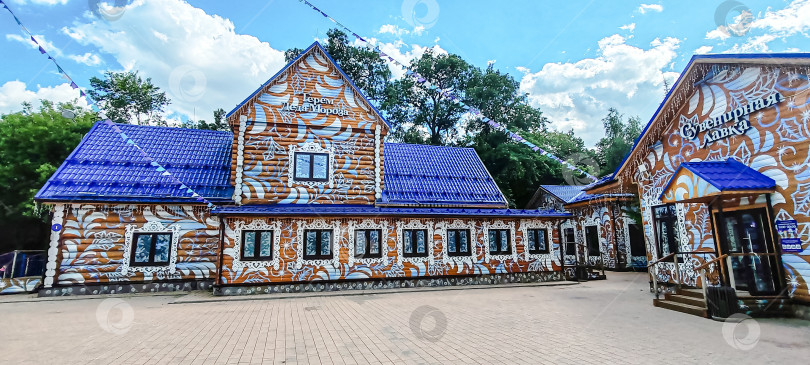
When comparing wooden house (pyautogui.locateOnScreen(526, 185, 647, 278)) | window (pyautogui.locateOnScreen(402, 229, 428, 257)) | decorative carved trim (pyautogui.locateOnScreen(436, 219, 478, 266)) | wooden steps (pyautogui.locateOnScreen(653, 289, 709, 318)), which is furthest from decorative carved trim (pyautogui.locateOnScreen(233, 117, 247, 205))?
wooden house (pyautogui.locateOnScreen(526, 185, 647, 278))

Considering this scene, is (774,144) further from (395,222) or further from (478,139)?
(478,139)

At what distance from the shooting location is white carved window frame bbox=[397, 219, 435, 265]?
1360 cm

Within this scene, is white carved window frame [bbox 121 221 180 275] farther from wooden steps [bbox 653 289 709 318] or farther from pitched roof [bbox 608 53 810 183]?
pitched roof [bbox 608 53 810 183]

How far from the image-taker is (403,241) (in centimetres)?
1374

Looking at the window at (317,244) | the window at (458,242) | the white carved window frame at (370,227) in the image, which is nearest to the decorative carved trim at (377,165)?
the white carved window frame at (370,227)

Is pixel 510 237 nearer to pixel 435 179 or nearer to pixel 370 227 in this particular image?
pixel 435 179

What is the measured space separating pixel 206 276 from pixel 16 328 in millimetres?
5949

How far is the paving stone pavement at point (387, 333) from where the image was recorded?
520 centimetres

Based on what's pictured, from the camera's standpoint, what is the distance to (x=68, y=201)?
484 inches

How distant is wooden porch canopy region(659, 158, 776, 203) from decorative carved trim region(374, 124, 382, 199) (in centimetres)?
970

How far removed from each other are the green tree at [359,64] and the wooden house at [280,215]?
14.9 m

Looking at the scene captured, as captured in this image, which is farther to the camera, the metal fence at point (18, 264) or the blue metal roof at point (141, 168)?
the metal fence at point (18, 264)

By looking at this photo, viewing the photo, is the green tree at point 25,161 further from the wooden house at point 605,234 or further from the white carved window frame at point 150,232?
the wooden house at point 605,234

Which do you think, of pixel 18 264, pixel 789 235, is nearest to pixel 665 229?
pixel 789 235
